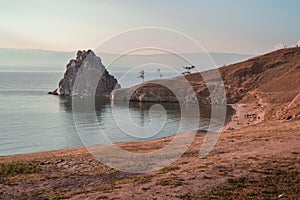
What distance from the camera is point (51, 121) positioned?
94000 mm

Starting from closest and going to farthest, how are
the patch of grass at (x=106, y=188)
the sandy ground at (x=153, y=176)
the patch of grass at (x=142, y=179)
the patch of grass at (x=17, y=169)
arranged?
the sandy ground at (x=153, y=176) → the patch of grass at (x=106, y=188) → the patch of grass at (x=142, y=179) → the patch of grass at (x=17, y=169)

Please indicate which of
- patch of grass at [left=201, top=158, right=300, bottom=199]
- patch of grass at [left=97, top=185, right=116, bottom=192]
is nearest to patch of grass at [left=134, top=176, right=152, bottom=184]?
patch of grass at [left=97, top=185, right=116, bottom=192]

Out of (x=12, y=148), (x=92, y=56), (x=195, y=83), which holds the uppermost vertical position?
(x=92, y=56)

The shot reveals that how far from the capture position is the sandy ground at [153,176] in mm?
17781

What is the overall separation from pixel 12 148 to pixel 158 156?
36.2 metres

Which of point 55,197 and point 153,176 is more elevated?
point 153,176

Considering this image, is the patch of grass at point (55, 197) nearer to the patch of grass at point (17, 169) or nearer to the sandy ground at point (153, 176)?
the sandy ground at point (153, 176)

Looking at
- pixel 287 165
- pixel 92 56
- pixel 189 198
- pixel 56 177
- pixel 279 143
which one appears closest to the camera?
pixel 189 198

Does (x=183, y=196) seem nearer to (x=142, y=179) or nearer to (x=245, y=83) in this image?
(x=142, y=179)

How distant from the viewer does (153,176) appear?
21.5 metres

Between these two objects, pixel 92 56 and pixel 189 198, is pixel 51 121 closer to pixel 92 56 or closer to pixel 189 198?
pixel 189 198

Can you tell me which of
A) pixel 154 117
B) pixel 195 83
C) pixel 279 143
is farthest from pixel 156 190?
pixel 195 83

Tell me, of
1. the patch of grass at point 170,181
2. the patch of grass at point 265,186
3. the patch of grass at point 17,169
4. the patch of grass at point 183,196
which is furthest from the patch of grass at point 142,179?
the patch of grass at point 17,169

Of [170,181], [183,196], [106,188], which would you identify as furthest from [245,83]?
[183,196]
